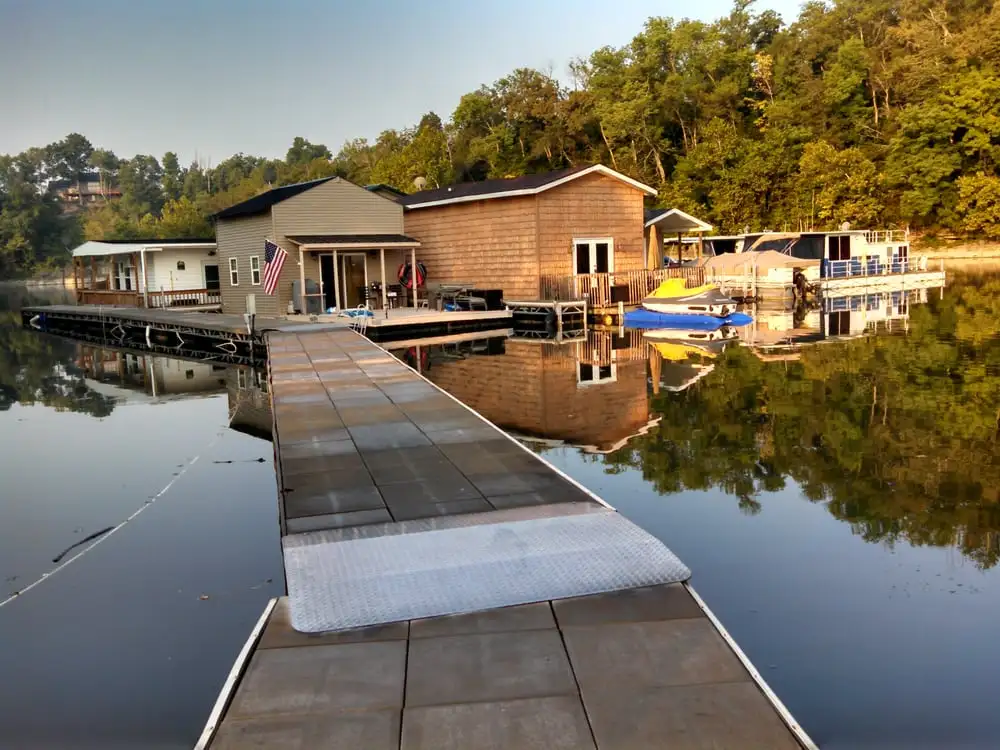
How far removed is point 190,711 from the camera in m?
4.66

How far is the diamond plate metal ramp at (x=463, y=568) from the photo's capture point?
4.44m

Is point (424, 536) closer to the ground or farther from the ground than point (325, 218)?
closer to the ground

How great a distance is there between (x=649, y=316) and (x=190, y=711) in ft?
75.4

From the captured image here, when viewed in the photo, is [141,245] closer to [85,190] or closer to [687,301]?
[687,301]

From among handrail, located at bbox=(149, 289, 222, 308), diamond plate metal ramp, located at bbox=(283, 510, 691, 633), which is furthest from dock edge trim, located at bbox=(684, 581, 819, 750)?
handrail, located at bbox=(149, 289, 222, 308)

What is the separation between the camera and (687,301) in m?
26.0

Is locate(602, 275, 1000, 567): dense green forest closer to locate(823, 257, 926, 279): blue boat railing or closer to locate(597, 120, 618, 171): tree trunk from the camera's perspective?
locate(823, 257, 926, 279): blue boat railing

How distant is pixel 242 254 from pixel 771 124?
44.6 m

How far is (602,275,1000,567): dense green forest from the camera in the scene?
25.6 ft

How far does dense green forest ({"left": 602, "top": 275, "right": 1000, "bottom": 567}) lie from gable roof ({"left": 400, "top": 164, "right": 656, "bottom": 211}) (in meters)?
11.6

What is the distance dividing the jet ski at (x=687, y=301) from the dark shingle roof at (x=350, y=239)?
27.6 ft

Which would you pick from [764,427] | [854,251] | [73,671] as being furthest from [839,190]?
[73,671]

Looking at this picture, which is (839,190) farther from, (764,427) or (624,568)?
(624,568)

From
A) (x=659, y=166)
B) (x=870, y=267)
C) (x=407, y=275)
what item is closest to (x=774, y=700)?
(x=407, y=275)
